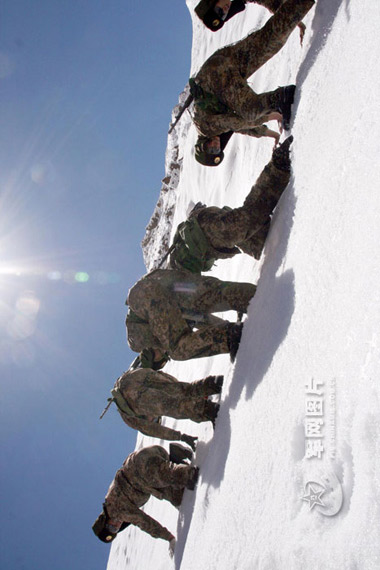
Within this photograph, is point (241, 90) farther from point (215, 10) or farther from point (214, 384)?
point (214, 384)

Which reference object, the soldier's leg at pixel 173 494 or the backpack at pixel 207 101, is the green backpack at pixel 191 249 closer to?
the backpack at pixel 207 101

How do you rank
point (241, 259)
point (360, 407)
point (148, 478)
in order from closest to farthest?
1. point (360, 407)
2. point (148, 478)
3. point (241, 259)

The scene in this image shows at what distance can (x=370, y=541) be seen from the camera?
1.37 m

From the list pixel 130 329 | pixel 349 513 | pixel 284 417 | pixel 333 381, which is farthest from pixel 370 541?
pixel 130 329

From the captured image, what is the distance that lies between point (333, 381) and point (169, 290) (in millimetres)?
2568

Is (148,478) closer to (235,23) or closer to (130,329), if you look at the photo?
(130,329)

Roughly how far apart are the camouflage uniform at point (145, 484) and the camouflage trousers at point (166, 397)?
740 mm

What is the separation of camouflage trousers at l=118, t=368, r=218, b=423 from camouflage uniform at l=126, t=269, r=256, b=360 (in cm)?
54

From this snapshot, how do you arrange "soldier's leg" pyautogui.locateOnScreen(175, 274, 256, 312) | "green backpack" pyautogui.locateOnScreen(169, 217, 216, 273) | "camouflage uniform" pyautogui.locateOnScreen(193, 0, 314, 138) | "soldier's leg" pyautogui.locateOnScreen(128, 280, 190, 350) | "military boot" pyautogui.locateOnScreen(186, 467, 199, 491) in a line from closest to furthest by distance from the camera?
"camouflage uniform" pyautogui.locateOnScreen(193, 0, 314, 138)
"soldier's leg" pyautogui.locateOnScreen(175, 274, 256, 312)
"soldier's leg" pyautogui.locateOnScreen(128, 280, 190, 350)
"green backpack" pyautogui.locateOnScreen(169, 217, 216, 273)
"military boot" pyautogui.locateOnScreen(186, 467, 199, 491)

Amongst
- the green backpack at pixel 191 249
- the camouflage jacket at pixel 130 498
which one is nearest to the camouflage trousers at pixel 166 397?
the camouflage jacket at pixel 130 498

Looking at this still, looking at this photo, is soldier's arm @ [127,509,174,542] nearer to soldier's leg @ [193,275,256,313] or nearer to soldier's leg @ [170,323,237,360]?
soldier's leg @ [170,323,237,360]

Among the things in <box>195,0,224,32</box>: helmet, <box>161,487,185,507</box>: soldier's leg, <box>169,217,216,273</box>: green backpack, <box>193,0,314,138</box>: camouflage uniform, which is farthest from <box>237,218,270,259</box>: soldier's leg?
<box>161,487,185,507</box>: soldier's leg

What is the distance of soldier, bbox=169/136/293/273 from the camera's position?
149 inches

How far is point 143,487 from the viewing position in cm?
532
